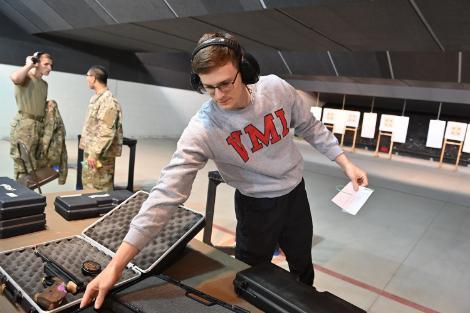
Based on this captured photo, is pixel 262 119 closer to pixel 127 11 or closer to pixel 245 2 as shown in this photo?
pixel 245 2

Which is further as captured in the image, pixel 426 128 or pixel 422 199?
pixel 426 128

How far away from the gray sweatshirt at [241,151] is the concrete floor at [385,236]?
1.20m

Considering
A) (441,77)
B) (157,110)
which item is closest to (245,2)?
(441,77)

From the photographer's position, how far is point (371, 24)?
2404mm

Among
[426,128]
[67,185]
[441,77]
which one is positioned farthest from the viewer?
[426,128]

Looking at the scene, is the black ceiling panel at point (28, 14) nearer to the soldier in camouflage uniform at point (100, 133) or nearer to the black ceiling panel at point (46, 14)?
the black ceiling panel at point (46, 14)

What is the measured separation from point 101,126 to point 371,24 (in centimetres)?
229

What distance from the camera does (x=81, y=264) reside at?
0.92 m

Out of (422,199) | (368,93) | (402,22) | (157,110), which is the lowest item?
(422,199)

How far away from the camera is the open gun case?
80cm

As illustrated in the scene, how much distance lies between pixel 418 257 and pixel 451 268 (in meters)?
0.23

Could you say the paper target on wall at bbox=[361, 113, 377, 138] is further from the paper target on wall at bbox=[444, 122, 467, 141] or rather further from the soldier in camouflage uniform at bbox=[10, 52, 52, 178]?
the soldier in camouflage uniform at bbox=[10, 52, 52, 178]

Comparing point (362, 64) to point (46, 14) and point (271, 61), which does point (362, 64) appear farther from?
point (46, 14)

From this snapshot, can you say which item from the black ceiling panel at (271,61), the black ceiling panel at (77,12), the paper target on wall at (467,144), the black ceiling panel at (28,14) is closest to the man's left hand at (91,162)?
the black ceiling panel at (77,12)
